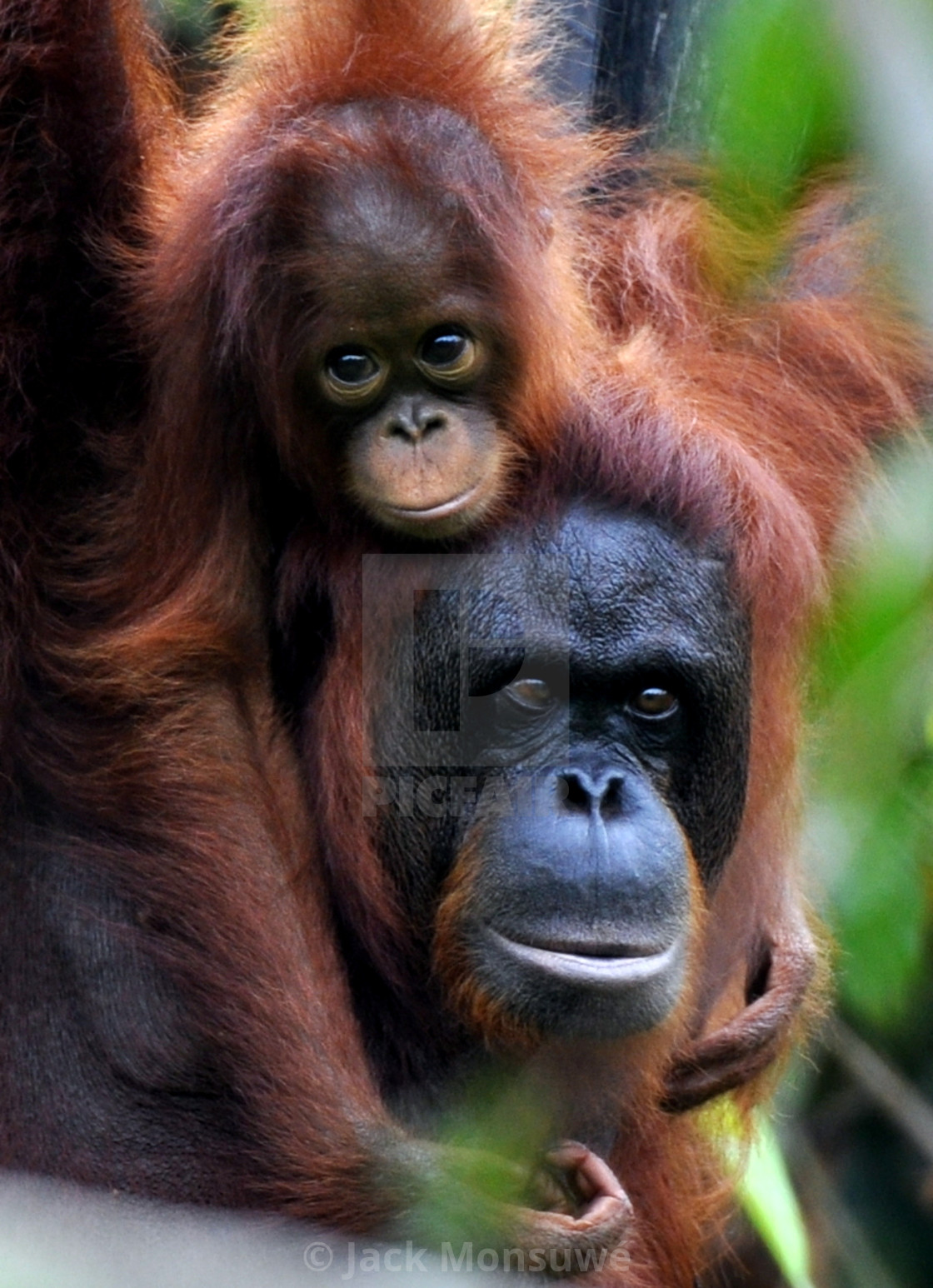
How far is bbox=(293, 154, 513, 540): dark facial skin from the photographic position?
1.55 metres

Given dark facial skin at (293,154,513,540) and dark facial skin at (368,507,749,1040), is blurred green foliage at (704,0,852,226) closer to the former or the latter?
dark facial skin at (293,154,513,540)

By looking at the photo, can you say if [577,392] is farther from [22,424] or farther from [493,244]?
[22,424]

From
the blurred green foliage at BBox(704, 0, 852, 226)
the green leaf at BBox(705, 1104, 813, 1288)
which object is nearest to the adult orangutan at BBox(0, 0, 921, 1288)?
the green leaf at BBox(705, 1104, 813, 1288)

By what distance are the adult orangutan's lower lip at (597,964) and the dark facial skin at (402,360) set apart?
455 millimetres

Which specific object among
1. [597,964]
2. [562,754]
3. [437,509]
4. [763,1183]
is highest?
[437,509]

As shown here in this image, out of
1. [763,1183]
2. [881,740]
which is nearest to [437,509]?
[881,740]

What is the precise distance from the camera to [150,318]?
5.50 feet

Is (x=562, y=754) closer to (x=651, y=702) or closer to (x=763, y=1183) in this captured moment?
(x=651, y=702)

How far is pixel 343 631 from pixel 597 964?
447 mm

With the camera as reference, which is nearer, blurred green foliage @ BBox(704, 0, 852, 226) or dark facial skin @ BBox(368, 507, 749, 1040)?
blurred green foliage @ BBox(704, 0, 852, 226)

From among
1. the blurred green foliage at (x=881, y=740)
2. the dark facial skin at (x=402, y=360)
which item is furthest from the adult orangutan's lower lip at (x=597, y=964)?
the dark facial skin at (x=402, y=360)

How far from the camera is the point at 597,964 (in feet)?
5.32

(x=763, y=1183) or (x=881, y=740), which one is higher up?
(x=881, y=740)

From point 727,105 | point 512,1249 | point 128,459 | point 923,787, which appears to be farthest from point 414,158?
point 512,1249
